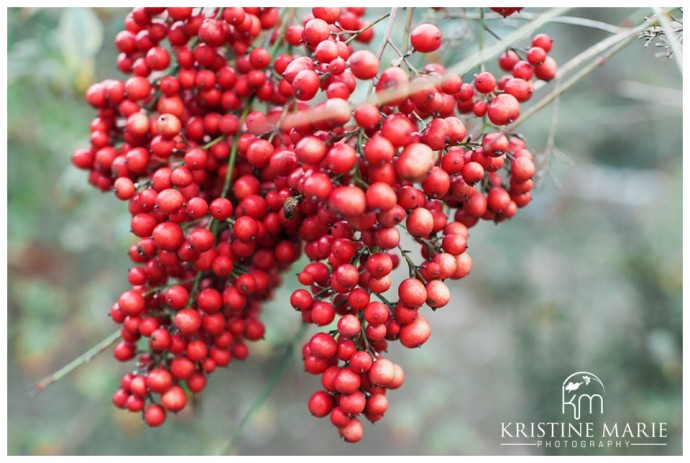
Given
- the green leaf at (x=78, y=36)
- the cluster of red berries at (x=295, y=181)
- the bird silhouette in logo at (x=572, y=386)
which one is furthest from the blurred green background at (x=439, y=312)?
the cluster of red berries at (x=295, y=181)

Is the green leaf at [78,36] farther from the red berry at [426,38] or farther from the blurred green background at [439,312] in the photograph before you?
the red berry at [426,38]

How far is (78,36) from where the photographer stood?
1178 mm

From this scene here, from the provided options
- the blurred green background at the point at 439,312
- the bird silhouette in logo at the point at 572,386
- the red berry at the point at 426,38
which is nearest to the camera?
the red berry at the point at 426,38

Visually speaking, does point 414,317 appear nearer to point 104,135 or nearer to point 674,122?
point 104,135

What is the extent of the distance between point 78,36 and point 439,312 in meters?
2.36

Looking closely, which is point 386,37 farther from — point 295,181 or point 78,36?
point 78,36

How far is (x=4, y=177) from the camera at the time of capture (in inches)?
47.8

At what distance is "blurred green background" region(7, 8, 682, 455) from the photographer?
179cm

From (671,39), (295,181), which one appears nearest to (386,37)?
(295,181)

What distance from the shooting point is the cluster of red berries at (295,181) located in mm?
711

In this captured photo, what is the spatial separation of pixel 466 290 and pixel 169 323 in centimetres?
243

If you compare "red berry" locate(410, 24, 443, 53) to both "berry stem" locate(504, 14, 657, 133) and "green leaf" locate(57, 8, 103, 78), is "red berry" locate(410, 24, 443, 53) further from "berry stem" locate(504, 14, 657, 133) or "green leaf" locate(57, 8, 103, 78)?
"green leaf" locate(57, 8, 103, 78)

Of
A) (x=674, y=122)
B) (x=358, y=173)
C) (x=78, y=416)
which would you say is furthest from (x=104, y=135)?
(x=674, y=122)

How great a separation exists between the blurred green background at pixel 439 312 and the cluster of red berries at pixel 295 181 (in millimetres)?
464
